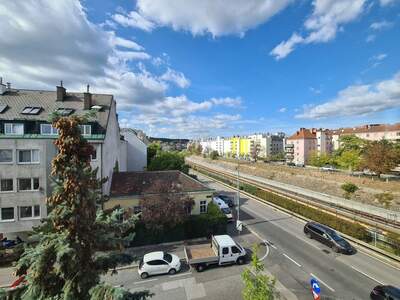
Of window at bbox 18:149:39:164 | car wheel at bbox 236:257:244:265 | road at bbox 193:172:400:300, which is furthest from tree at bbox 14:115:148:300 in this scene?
window at bbox 18:149:39:164

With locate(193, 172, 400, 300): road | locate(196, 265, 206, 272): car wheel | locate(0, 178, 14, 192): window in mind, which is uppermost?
locate(0, 178, 14, 192): window

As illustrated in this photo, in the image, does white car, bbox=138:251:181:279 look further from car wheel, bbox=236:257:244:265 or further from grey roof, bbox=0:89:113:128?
grey roof, bbox=0:89:113:128

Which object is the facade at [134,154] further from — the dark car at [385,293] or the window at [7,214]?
the dark car at [385,293]

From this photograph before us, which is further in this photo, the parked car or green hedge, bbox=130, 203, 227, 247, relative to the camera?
green hedge, bbox=130, 203, 227, 247

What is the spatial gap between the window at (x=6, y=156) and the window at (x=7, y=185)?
65.3 inches

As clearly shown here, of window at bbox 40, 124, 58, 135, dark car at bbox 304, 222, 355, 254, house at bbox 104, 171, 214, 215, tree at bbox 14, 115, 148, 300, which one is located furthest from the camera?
house at bbox 104, 171, 214, 215

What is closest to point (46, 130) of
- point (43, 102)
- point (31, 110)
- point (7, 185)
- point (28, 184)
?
point (31, 110)

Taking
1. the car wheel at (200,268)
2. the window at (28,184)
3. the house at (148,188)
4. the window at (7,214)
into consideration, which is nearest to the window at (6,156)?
the window at (28,184)

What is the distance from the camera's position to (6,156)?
809 inches

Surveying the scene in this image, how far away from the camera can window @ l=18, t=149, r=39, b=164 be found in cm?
2084

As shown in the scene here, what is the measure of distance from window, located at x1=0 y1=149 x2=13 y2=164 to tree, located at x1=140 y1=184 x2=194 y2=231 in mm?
12289

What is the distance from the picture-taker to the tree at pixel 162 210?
2068 centimetres

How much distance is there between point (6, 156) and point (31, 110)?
576 cm

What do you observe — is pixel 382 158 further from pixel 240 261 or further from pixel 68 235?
pixel 68 235
